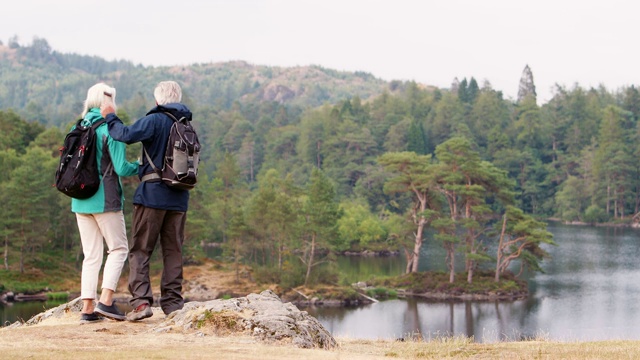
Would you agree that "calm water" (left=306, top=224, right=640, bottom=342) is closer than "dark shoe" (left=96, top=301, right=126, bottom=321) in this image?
No

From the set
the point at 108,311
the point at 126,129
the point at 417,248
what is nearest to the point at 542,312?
the point at 417,248

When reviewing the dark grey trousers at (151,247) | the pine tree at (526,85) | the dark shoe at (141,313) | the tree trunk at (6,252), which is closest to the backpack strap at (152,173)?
the dark grey trousers at (151,247)

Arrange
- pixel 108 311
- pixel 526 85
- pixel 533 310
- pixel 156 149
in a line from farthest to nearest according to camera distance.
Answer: pixel 526 85 → pixel 533 310 → pixel 108 311 → pixel 156 149

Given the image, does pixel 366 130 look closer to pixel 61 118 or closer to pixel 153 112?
pixel 61 118

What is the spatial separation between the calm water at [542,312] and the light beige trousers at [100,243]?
1503cm

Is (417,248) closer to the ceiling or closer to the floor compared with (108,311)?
closer to the floor

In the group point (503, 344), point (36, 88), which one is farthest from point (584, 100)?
point (36, 88)

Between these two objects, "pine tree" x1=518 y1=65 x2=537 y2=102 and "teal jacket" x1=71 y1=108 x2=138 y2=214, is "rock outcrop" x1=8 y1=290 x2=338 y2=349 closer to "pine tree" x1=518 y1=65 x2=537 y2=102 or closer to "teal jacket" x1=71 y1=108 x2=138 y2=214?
"teal jacket" x1=71 y1=108 x2=138 y2=214

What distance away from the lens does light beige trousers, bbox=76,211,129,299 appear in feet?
21.8

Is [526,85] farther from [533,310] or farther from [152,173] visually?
[152,173]

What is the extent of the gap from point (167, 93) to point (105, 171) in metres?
0.83

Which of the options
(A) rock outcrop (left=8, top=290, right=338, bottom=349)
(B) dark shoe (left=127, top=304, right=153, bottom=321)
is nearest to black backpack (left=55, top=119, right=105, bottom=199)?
(B) dark shoe (left=127, top=304, right=153, bottom=321)

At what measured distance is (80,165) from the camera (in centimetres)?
646

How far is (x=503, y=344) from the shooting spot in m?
7.70
